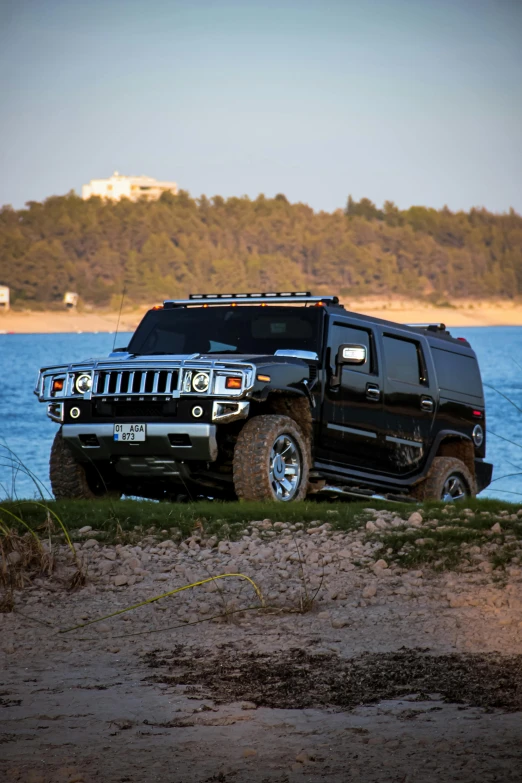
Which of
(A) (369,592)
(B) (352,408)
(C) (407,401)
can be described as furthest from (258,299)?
(A) (369,592)

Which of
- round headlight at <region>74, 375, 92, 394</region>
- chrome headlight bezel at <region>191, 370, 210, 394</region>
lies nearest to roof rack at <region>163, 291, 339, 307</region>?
round headlight at <region>74, 375, 92, 394</region>

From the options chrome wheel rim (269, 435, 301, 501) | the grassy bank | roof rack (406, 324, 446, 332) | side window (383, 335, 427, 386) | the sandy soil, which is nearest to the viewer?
the sandy soil

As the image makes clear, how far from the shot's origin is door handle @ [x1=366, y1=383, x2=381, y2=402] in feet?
36.4

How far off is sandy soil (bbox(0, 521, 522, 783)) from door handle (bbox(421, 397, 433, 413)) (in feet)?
12.4

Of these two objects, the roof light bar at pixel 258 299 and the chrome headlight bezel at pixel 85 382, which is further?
the roof light bar at pixel 258 299

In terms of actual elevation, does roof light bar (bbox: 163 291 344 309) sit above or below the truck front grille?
above

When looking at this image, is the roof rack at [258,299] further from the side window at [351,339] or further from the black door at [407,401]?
the black door at [407,401]

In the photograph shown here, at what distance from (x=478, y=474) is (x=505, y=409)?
38.3 meters

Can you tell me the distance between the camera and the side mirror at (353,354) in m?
10.4

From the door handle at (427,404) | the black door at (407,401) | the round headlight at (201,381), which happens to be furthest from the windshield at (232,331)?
the door handle at (427,404)

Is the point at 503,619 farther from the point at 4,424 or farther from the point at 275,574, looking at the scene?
the point at 4,424

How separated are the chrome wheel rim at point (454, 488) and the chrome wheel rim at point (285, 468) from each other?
8.21ft

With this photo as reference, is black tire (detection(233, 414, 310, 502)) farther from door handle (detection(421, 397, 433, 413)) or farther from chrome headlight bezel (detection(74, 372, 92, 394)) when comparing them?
door handle (detection(421, 397, 433, 413))

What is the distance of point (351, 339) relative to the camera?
36.2ft
